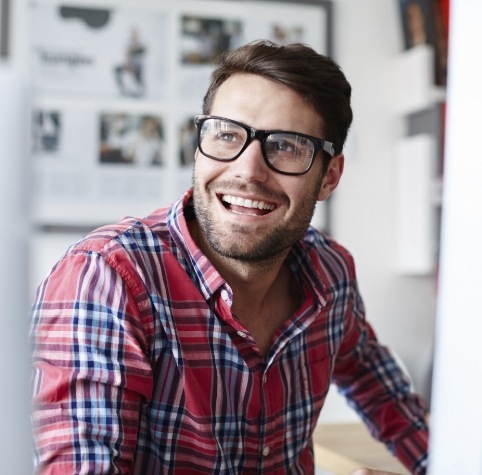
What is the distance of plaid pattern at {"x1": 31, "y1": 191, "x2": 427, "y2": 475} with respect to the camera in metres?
0.96

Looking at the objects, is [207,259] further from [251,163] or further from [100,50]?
[100,50]

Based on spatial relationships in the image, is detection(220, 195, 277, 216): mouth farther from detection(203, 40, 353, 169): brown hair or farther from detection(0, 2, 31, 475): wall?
detection(0, 2, 31, 475): wall

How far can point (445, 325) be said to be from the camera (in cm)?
56

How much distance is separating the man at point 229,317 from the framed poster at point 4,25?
171 centimetres

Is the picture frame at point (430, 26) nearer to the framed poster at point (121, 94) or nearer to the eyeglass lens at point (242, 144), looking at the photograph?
the framed poster at point (121, 94)

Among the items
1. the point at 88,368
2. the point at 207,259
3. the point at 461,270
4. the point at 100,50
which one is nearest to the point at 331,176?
the point at 207,259

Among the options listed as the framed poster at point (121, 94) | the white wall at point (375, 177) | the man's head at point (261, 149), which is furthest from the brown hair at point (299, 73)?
the white wall at point (375, 177)

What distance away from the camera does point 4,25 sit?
9.27ft

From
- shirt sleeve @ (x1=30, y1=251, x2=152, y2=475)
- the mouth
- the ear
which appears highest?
the ear

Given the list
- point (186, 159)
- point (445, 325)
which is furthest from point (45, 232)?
point (445, 325)

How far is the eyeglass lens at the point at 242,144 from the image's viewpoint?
1195 millimetres

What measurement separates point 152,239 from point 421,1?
232 centimetres

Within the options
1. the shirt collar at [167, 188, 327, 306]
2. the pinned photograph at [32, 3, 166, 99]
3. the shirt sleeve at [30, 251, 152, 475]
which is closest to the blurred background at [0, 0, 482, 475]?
the pinned photograph at [32, 3, 166, 99]

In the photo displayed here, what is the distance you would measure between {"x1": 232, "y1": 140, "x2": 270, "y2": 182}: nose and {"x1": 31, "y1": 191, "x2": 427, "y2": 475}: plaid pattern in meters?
0.11
